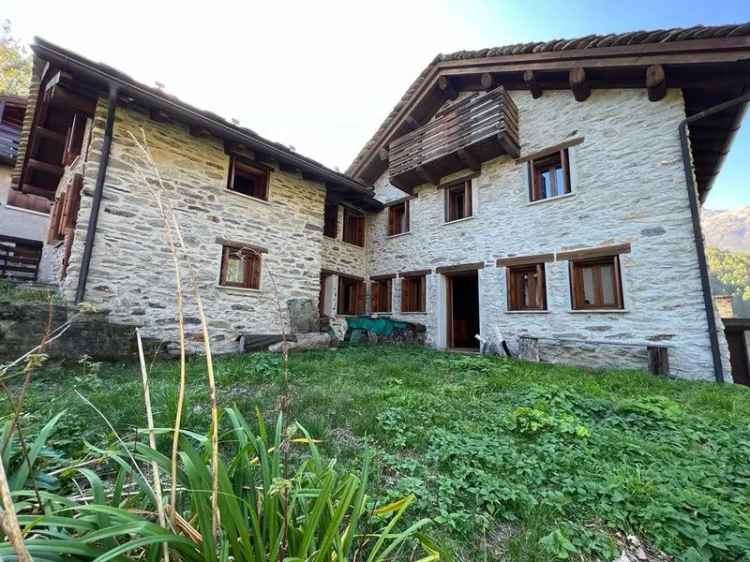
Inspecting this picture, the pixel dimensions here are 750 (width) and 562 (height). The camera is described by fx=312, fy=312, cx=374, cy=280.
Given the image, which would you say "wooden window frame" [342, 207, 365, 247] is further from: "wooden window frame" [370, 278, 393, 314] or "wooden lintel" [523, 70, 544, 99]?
"wooden lintel" [523, 70, 544, 99]

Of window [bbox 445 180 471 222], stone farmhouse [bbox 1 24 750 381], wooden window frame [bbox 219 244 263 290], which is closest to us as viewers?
stone farmhouse [bbox 1 24 750 381]

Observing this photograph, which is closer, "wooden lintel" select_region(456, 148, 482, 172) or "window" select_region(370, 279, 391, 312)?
"wooden lintel" select_region(456, 148, 482, 172)

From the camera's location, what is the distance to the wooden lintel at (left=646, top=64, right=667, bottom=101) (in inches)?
247

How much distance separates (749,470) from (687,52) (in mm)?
7451

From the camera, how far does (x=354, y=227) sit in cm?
1228

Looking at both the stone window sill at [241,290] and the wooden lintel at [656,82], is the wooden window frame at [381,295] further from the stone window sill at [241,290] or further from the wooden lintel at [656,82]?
the wooden lintel at [656,82]

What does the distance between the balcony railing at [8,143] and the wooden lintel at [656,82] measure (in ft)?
67.6

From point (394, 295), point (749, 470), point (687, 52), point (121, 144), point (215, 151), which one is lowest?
point (749, 470)

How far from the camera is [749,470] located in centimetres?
234

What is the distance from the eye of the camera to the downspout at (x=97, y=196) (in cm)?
581

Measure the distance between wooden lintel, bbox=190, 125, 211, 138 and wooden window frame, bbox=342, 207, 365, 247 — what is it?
5.19m

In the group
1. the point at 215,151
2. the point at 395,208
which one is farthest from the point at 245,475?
the point at 395,208

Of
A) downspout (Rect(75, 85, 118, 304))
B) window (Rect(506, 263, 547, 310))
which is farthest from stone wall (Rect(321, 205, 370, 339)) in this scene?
downspout (Rect(75, 85, 118, 304))

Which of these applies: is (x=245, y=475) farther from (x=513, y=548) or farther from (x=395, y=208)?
(x=395, y=208)
